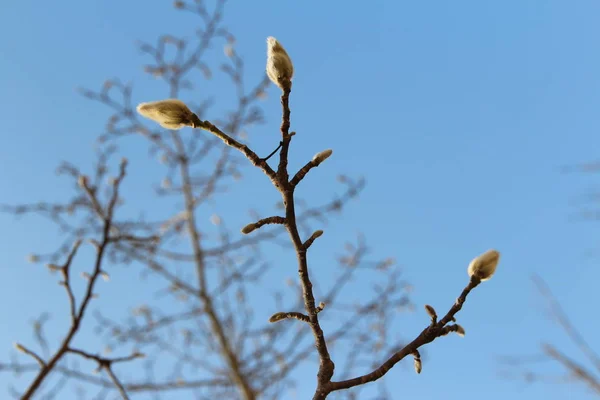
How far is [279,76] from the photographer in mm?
1237

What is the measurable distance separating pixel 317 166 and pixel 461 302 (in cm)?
49

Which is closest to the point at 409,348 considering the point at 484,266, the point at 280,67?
the point at 484,266

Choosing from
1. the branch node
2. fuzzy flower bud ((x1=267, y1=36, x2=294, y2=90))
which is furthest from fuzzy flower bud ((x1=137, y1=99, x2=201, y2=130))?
the branch node

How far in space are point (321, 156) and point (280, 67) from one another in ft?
0.77

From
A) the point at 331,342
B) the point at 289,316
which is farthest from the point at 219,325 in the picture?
the point at 289,316

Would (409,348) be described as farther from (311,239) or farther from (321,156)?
(321,156)

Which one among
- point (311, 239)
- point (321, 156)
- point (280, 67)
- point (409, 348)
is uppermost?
point (280, 67)

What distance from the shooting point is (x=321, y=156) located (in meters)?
1.25

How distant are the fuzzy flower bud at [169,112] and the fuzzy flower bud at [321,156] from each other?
30 centimetres

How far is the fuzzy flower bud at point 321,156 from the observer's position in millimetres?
1238

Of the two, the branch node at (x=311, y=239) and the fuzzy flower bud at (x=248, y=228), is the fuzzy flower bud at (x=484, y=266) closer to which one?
the branch node at (x=311, y=239)

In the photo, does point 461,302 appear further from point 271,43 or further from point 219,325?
point 219,325

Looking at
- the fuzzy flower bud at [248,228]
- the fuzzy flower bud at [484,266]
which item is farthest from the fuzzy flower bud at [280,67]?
the fuzzy flower bud at [484,266]

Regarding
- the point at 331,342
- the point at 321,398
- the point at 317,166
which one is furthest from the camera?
the point at 331,342
